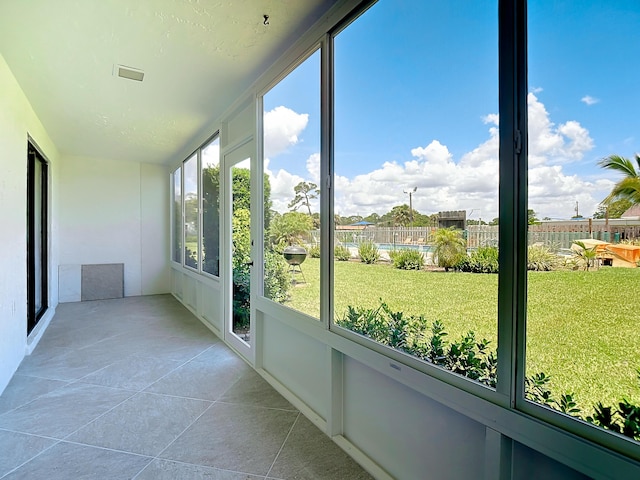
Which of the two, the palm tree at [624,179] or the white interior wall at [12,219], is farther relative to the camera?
the white interior wall at [12,219]

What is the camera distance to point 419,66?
161cm

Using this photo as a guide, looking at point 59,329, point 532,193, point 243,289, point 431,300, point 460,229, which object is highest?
point 532,193

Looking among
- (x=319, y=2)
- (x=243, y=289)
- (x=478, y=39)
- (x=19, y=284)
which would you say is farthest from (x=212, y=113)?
(x=478, y=39)

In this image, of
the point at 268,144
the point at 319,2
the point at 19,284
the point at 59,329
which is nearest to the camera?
the point at 319,2

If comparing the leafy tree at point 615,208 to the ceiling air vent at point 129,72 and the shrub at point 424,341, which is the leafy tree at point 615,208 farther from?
the ceiling air vent at point 129,72

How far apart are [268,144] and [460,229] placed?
6.59 ft

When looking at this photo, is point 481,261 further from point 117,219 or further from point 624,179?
point 117,219

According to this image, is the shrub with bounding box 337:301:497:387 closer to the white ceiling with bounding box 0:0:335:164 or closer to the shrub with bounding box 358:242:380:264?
the shrub with bounding box 358:242:380:264

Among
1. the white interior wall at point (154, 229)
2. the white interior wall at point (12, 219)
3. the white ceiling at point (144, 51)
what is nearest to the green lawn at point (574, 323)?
the white ceiling at point (144, 51)

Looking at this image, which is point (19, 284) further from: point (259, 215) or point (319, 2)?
point (319, 2)

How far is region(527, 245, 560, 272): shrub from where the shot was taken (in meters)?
1.16

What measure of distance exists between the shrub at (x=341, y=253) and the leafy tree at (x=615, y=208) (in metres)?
1.24

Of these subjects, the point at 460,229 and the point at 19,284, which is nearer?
the point at 460,229

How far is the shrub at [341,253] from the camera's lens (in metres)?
2.12
